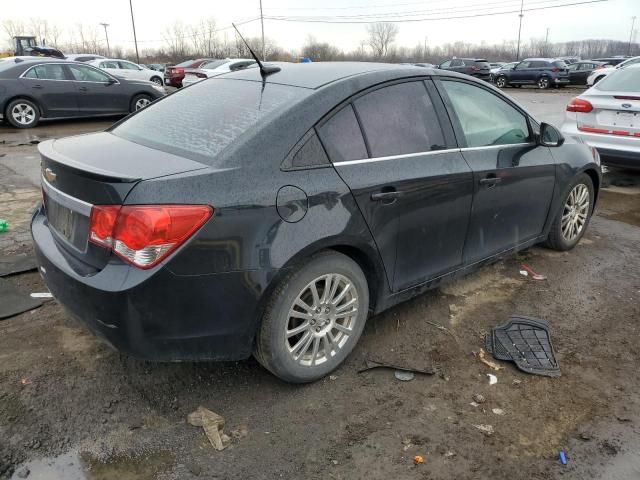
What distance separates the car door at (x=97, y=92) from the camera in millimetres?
12758

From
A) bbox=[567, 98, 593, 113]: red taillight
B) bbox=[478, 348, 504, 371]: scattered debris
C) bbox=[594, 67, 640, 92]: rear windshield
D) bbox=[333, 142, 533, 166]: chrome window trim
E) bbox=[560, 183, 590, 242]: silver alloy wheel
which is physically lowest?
bbox=[478, 348, 504, 371]: scattered debris

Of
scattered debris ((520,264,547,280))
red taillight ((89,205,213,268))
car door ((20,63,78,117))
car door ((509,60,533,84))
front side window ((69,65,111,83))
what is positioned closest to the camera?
red taillight ((89,205,213,268))

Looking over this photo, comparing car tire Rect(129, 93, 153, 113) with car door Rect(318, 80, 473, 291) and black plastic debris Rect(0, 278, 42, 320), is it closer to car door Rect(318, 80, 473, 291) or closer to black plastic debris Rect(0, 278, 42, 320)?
black plastic debris Rect(0, 278, 42, 320)

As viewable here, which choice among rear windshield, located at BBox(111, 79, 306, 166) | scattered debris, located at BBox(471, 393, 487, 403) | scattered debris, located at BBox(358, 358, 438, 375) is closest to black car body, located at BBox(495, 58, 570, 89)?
rear windshield, located at BBox(111, 79, 306, 166)

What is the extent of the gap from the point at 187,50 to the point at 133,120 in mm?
97623

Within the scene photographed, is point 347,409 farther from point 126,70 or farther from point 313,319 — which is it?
point 126,70

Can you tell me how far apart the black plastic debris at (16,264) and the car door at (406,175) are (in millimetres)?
2910

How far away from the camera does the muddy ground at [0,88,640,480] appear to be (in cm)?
238

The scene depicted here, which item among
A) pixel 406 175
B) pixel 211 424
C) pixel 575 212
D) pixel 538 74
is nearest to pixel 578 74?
pixel 538 74

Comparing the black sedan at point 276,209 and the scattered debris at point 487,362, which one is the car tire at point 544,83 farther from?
the scattered debris at point 487,362

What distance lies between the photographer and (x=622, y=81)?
22.8ft

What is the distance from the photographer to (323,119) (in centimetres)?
282

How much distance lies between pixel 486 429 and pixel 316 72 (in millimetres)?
2217

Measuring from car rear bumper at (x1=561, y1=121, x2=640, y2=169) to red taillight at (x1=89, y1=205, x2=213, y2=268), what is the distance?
5706mm
